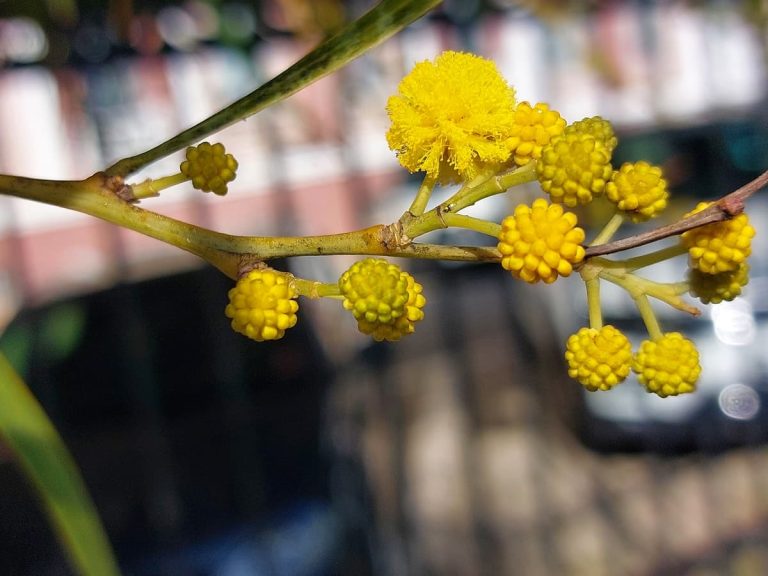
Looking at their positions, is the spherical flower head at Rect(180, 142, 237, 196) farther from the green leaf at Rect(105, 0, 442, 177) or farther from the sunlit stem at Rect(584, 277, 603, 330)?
the sunlit stem at Rect(584, 277, 603, 330)

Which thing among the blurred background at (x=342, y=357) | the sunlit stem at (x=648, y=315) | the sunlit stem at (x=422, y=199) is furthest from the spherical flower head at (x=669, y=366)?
the blurred background at (x=342, y=357)

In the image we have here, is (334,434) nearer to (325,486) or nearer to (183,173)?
(325,486)

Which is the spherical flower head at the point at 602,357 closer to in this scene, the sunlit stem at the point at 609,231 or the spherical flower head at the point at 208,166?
the sunlit stem at the point at 609,231

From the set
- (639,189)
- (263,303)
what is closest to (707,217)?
(639,189)

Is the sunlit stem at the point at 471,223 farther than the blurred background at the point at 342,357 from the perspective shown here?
No

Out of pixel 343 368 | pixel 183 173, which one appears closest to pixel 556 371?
pixel 343 368

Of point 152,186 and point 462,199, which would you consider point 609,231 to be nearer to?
point 462,199
